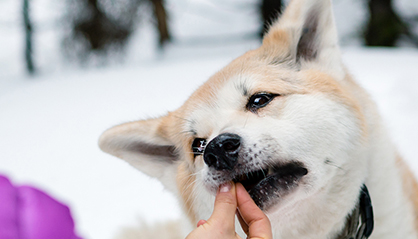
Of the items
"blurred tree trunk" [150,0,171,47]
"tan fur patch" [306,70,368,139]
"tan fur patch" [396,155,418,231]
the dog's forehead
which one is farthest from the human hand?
"blurred tree trunk" [150,0,171,47]

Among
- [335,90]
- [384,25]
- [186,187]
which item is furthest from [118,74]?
[384,25]

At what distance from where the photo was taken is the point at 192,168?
1.54 meters

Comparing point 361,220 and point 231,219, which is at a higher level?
point 231,219

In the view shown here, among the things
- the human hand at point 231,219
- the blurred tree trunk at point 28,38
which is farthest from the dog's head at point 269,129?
the blurred tree trunk at point 28,38

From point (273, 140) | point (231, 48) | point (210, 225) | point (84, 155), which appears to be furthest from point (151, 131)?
point (231, 48)

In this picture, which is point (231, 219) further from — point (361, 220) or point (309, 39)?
point (309, 39)

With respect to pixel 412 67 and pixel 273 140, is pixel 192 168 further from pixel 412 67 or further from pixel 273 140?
pixel 412 67

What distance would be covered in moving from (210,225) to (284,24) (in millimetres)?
1160

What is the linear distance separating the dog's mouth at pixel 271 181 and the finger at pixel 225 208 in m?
0.12

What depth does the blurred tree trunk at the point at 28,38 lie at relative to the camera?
498cm

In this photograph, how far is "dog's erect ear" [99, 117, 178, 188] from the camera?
1619 millimetres

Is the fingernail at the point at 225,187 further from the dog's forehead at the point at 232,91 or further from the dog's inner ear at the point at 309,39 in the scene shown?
the dog's inner ear at the point at 309,39

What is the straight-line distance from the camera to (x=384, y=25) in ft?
17.0

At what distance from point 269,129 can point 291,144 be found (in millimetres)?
92
